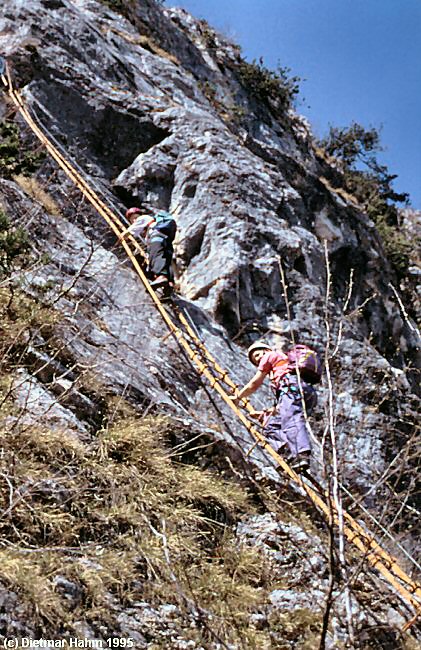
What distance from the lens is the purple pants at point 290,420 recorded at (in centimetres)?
567

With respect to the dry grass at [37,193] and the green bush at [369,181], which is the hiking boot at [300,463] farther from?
the green bush at [369,181]

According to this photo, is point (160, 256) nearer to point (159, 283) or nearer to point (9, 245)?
point (159, 283)

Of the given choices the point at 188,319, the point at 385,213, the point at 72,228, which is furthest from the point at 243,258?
the point at 385,213

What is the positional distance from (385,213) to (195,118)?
12.8 meters

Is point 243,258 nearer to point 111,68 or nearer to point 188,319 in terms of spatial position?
point 188,319

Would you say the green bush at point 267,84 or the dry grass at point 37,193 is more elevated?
the green bush at point 267,84

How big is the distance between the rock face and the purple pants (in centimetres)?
26

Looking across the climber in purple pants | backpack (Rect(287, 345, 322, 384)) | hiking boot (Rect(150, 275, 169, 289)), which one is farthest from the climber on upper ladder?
backpack (Rect(287, 345, 322, 384))

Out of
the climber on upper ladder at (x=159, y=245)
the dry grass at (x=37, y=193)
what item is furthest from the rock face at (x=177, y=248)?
the climber on upper ladder at (x=159, y=245)

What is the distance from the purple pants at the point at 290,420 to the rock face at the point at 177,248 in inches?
10.2

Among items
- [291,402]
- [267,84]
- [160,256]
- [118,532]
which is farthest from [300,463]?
[267,84]

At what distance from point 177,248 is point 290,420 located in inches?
211

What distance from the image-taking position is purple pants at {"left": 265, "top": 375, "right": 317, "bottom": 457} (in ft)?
18.6

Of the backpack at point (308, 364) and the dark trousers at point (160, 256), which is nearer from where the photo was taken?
the backpack at point (308, 364)
